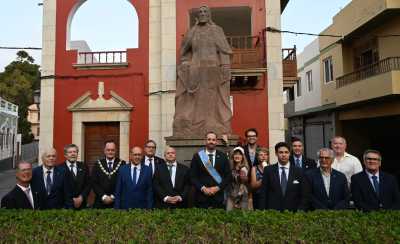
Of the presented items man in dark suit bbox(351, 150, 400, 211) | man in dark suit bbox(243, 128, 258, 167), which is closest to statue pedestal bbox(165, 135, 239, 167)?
man in dark suit bbox(243, 128, 258, 167)

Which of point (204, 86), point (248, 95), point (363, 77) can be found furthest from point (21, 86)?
point (204, 86)

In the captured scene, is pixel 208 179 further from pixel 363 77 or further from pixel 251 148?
pixel 363 77

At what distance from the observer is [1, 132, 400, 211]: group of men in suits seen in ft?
14.0

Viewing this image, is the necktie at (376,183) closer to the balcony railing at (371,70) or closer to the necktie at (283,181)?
the necktie at (283,181)

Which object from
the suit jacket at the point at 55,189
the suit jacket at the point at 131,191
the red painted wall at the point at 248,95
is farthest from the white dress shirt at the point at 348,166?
the red painted wall at the point at 248,95

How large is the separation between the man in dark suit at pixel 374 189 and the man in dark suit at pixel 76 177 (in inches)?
138

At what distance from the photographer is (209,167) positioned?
4883mm

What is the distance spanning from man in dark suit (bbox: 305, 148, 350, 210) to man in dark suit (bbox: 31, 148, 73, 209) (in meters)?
3.11

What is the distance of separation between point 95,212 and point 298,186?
2290mm

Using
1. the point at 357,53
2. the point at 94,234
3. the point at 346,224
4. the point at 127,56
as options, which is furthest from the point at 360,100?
the point at 94,234

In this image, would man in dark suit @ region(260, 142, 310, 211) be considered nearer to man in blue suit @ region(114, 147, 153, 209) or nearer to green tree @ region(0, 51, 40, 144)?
man in blue suit @ region(114, 147, 153, 209)

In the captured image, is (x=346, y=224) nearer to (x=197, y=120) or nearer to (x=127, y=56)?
(x=197, y=120)

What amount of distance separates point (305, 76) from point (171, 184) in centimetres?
1935

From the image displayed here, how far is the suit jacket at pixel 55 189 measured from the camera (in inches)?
182
